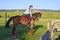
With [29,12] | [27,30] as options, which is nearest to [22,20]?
[29,12]

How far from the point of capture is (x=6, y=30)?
581 cm

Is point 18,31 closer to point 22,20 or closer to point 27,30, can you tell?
point 27,30

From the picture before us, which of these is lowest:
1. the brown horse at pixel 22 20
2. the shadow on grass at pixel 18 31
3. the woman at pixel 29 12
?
the shadow on grass at pixel 18 31

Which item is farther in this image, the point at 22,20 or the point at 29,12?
the point at 22,20

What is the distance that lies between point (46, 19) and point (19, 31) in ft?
3.69

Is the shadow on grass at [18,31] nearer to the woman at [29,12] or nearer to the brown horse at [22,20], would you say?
the brown horse at [22,20]

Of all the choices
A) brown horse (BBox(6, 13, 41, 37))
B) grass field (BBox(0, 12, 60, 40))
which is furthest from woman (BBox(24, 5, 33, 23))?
grass field (BBox(0, 12, 60, 40))

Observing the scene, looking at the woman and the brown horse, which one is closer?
the woman

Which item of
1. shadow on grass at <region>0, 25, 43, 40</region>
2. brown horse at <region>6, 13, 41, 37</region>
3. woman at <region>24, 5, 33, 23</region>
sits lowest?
shadow on grass at <region>0, 25, 43, 40</region>

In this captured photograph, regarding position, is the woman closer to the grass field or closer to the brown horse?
the brown horse

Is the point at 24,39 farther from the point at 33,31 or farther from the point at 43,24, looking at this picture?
the point at 43,24

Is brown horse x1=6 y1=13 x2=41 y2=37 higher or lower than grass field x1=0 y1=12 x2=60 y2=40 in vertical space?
higher

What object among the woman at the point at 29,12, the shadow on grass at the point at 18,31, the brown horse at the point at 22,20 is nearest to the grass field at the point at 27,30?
the shadow on grass at the point at 18,31

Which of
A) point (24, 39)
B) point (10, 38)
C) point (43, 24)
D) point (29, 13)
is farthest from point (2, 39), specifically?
point (43, 24)
